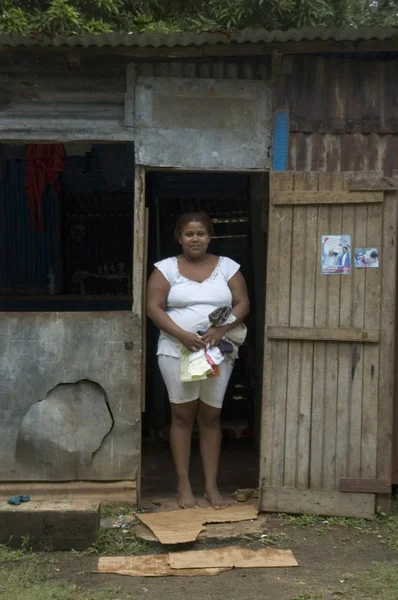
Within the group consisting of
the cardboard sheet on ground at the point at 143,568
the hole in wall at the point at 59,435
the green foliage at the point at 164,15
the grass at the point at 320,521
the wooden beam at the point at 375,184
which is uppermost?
the green foliage at the point at 164,15

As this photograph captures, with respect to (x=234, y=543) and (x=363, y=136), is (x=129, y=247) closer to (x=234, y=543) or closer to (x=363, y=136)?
(x=363, y=136)

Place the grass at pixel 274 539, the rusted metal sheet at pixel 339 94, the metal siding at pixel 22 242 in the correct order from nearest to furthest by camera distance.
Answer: the grass at pixel 274 539 < the rusted metal sheet at pixel 339 94 < the metal siding at pixel 22 242

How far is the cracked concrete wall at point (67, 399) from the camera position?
19.5 ft

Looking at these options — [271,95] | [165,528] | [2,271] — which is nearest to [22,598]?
[165,528]

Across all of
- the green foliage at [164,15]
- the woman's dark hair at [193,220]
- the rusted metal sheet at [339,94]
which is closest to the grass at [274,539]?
the woman's dark hair at [193,220]

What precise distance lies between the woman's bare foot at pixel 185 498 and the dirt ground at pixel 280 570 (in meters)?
0.57

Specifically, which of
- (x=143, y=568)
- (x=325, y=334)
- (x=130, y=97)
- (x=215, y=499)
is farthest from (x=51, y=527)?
(x=130, y=97)

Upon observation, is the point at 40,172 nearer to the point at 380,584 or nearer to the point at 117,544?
the point at 117,544

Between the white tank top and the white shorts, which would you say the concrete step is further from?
the white tank top

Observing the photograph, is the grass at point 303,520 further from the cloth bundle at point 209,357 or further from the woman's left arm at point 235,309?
the woman's left arm at point 235,309

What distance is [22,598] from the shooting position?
4.45m

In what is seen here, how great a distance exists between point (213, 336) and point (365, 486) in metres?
1.55

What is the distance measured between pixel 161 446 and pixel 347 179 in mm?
3952

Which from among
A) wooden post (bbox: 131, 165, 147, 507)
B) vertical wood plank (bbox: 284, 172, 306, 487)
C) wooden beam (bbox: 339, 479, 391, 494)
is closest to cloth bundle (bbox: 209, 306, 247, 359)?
vertical wood plank (bbox: 284, 172, 306, 487)
